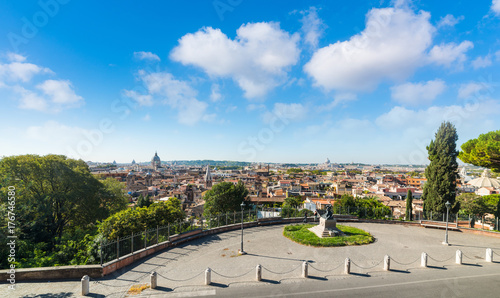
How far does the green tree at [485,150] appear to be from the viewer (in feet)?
51.9

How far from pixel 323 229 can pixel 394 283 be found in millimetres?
6221

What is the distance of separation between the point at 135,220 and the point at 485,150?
86.4 ft

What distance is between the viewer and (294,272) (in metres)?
10.2

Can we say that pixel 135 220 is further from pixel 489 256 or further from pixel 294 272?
pixel 489 256

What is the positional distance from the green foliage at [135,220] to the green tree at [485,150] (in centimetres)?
2477

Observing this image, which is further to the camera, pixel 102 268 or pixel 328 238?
pixel 328 238

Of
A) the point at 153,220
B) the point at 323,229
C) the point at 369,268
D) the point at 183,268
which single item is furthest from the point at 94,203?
the point at 369,268

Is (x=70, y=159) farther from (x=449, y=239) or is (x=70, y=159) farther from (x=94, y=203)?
(x=449, y=239)

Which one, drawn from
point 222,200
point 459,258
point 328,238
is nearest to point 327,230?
point 328,238

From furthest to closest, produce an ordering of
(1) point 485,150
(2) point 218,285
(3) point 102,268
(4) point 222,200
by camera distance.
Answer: (4) point 222,200, (1) point 485,150, (3) point 102,268, (2) point 218,285

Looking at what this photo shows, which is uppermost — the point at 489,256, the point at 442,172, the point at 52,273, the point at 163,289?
the point at 442,172

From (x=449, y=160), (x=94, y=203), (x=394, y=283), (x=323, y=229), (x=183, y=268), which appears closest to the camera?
(x=394, y=283)

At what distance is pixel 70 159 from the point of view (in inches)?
912

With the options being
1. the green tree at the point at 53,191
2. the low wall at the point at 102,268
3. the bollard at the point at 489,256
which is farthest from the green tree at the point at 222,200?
the bollard at the point at 489,256
